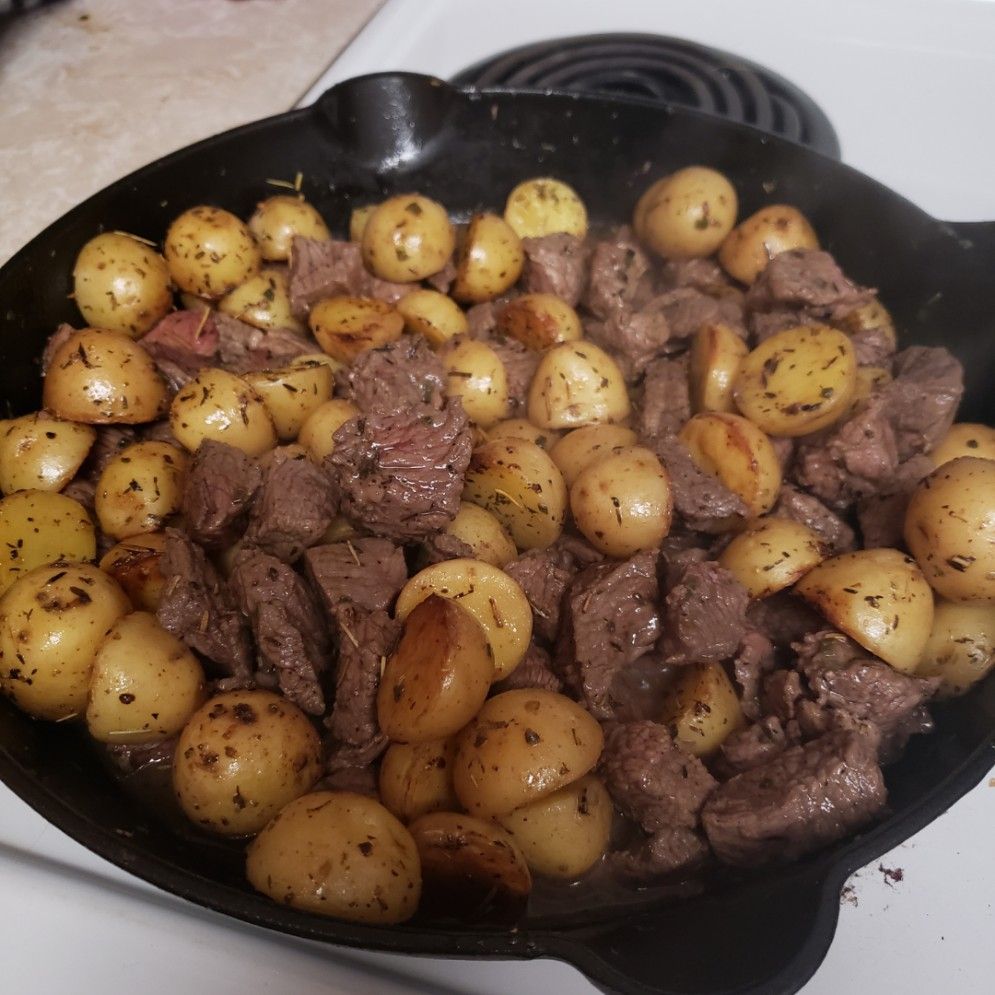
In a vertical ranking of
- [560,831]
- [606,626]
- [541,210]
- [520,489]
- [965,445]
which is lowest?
[560,831]

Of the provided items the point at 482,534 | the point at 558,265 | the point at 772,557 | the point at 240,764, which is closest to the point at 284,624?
the point at 240,764

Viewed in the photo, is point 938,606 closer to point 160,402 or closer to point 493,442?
point 493,442

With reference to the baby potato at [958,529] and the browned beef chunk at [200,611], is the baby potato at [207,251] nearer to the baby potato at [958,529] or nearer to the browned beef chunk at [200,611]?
the browned beef chunk at [200,611]

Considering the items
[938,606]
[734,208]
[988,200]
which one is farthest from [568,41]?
[938,606]

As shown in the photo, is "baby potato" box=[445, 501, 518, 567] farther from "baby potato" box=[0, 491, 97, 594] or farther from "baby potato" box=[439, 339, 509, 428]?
"baby potato" box=[0, 491, 97, 594]

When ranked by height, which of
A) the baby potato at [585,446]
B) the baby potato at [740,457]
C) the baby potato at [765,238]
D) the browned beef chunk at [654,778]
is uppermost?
the baby potato at [765,238]

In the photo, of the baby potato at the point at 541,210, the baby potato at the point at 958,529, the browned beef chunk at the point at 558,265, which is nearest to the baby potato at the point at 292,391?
the browned beef chunk at the point at 558,265

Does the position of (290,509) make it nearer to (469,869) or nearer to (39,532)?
(39,532)
